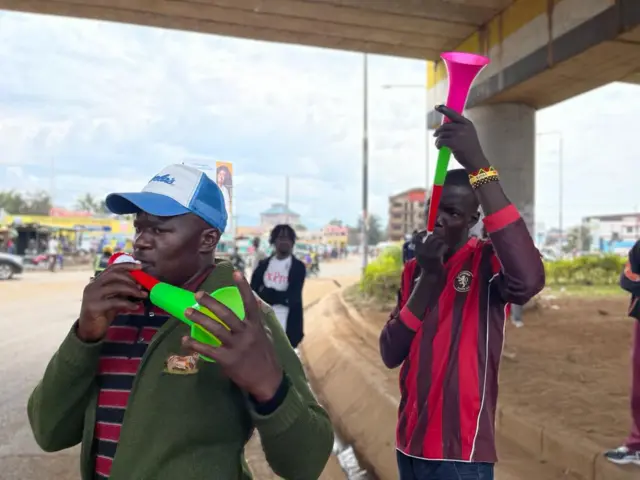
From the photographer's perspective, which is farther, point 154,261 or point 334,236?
point 334,236

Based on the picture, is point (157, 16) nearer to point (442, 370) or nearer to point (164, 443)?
point (442, 370)

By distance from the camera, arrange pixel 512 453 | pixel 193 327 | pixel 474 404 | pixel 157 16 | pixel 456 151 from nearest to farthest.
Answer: pixel 193 327 → pixel 456 151 → pixel 474 404 → pixel 512 453 → pixel 157 16

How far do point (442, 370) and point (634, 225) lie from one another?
105767 millimetres

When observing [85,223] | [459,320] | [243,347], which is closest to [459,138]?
[459,320]

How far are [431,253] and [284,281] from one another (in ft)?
14.2

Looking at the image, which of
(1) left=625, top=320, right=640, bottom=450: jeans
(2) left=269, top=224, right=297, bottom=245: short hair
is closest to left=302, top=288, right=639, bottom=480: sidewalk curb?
(1) left=625, top=320, right=640, bottom=450: jeans

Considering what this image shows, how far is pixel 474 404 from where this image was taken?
2285mm

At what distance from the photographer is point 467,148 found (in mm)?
2131

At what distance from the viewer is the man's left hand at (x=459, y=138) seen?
83.0 inches

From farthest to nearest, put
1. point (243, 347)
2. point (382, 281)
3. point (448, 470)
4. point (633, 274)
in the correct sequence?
point (382, 281) < point (633, 274) < point (448, 470) < point (243, 347)

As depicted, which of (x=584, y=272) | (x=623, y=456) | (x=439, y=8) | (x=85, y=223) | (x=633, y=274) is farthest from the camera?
(x=85, y=223)

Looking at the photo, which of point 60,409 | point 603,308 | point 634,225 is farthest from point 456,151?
point 634,225

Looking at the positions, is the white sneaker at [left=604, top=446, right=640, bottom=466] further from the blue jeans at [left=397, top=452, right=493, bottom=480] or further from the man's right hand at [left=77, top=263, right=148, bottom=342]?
the man's right hand at [left=77, top=263, right=148, bottom=342]

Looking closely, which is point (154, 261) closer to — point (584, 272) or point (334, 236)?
point (584, 272)
